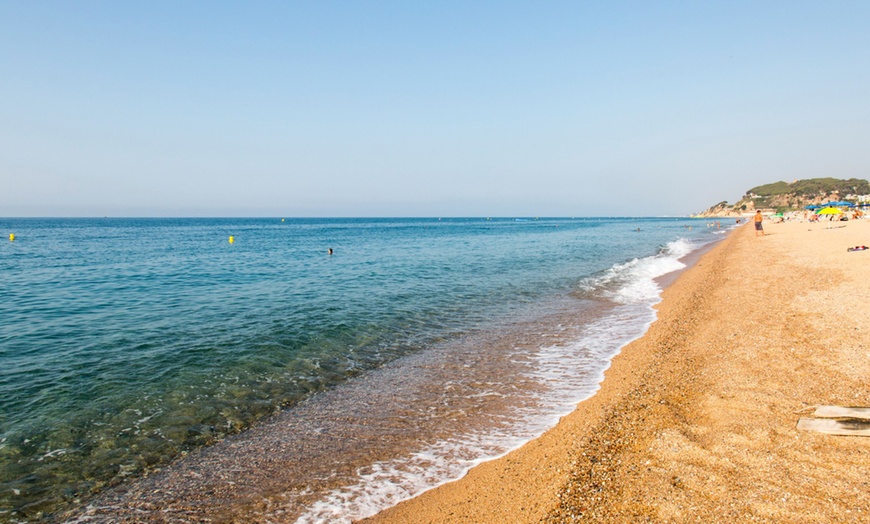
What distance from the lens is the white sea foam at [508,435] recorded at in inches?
205

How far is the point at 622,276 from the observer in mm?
24281

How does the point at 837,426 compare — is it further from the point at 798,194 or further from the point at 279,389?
the point at 798,194

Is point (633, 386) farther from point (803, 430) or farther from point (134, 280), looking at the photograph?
point (134, 280)

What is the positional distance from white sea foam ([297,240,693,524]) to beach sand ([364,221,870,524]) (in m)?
0.25

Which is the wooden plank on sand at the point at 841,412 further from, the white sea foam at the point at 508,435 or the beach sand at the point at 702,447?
the white sea foam at the point at 508,435

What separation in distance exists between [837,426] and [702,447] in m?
1.70

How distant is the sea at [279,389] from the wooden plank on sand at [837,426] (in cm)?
326

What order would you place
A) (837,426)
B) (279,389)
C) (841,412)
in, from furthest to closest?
(279,389), (841,412), (837,426)

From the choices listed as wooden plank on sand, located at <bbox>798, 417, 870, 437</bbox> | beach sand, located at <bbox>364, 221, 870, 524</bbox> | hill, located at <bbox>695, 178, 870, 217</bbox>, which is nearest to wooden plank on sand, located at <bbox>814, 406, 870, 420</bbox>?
wooden plank on sand, located at <bbox>798, 417, 870, 437</bbox>

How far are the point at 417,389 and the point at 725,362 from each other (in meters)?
6.13

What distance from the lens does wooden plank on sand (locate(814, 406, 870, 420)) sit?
5316 millimetres

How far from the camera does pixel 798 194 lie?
522 ft

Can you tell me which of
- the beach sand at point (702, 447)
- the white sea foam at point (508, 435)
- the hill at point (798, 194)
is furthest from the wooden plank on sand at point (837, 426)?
the hill at point (798, 194)

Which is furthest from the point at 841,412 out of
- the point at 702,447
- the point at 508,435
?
the point at 508,435
